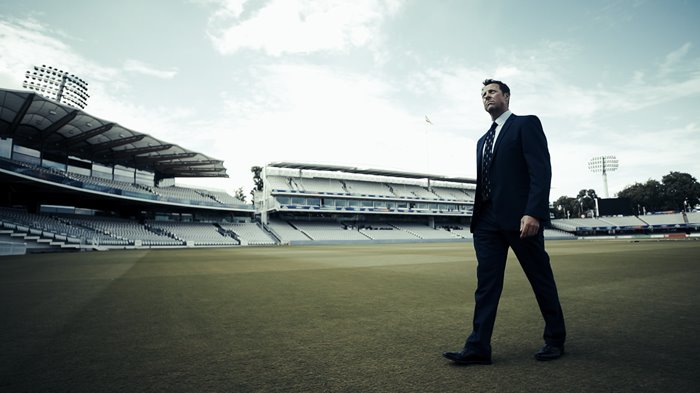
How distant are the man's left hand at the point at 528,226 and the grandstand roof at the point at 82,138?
111ft

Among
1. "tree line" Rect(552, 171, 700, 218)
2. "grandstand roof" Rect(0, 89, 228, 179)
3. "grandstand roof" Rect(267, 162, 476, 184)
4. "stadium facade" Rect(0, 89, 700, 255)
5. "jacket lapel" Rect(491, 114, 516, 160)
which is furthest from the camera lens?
"tree line" Rect(552, 171, 700, 218)

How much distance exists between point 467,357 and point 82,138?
42.1 m

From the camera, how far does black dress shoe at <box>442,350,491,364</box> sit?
2.54 meters

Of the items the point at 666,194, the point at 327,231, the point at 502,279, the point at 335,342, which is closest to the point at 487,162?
the point at 502,279

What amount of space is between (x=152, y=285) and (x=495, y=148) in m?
7.67

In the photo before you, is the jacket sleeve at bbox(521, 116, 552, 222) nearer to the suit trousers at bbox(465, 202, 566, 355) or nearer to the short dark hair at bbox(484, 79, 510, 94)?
the suit trousers at bbox(465, 202, 566, 355)

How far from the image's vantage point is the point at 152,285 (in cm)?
764

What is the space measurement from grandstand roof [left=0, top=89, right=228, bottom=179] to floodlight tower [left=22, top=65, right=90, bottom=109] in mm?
7079

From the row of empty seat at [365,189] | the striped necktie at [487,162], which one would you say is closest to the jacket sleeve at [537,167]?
the striped necktie at [487,162]

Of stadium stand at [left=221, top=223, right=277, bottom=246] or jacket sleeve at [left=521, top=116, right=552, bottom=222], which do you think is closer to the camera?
jacket sleeve at [left=521, top=116, right=552, bottom=222]

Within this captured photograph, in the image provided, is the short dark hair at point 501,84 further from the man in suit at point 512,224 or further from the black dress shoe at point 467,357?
the black dress shoe at point 467,357

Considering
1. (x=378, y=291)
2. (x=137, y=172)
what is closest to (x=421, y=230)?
(x=137, y=172)

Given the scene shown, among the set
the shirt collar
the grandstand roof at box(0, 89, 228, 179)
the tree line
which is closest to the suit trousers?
the shirt collar

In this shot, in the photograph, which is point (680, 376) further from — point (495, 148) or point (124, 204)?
point (124, 204)
